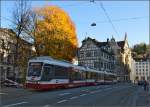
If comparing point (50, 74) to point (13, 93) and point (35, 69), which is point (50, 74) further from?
point (13, 93)

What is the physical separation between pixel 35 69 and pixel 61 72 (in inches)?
218

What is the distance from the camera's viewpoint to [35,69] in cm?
3631

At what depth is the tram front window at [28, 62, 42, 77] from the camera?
118ft

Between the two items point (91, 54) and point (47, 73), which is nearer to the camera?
point (47, 73)

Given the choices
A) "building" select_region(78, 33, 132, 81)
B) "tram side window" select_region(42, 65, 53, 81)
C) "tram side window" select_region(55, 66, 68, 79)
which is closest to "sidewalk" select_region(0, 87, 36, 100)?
"tram side window" select_region(42, 65, 53, 81)

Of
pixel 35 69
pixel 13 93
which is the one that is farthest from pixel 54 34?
pixel 13 93

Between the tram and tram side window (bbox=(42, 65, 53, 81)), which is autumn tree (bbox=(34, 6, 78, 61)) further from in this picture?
tram side window (bbox=(42, 65, 53, 81))

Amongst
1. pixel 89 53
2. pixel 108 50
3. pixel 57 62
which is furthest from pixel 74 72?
pixel 108 50

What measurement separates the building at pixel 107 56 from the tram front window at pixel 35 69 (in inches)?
2431

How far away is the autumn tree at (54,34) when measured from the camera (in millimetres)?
57125

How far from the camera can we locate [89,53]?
117938mm

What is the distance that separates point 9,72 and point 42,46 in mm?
22909

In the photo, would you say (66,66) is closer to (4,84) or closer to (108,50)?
(4,84)

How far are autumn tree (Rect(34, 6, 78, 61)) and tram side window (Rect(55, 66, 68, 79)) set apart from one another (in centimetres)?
1408
